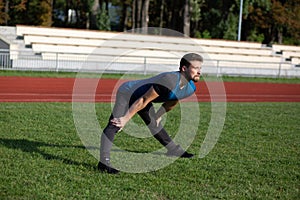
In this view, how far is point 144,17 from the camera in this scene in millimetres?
39281

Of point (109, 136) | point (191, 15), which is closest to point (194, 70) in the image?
point (109, 136)

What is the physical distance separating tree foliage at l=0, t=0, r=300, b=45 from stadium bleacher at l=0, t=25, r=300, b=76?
7.21 meters

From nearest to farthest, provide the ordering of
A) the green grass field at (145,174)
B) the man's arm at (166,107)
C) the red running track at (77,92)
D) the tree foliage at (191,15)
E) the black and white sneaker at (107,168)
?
1. the green grass field at (145,174)
2. the black and white sneaker at (107,168)
3. the man's arm at (166,107)
4. the red running track at (77,92)
5. the tree foliage at (191,15)

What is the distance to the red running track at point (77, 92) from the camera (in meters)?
14.5

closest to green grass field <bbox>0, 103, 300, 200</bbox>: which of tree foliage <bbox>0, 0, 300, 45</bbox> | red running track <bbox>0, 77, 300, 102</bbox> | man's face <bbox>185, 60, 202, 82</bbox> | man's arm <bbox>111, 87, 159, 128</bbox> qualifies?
man's arm <bbox>111, 87, 159, 128</bbox>

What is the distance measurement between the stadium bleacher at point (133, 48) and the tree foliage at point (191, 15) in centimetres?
721

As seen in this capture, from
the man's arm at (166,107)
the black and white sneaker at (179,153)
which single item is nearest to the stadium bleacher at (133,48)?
the black and white sneaker at (179,153)

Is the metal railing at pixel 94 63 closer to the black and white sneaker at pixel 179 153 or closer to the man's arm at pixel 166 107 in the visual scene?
the black and white sneaker at pixel 179 153

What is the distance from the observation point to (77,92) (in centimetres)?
1577

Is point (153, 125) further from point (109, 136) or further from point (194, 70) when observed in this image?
point (194, 70)

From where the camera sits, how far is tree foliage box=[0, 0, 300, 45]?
42.4 metres

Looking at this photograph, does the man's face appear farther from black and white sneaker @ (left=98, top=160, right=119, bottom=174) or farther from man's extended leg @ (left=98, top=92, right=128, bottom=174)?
black and white sneaker @ (left=98, top=160, right=119, bottom=174)

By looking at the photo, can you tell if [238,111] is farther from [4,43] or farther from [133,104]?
[4,43]

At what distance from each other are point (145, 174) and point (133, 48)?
79.3 ft
